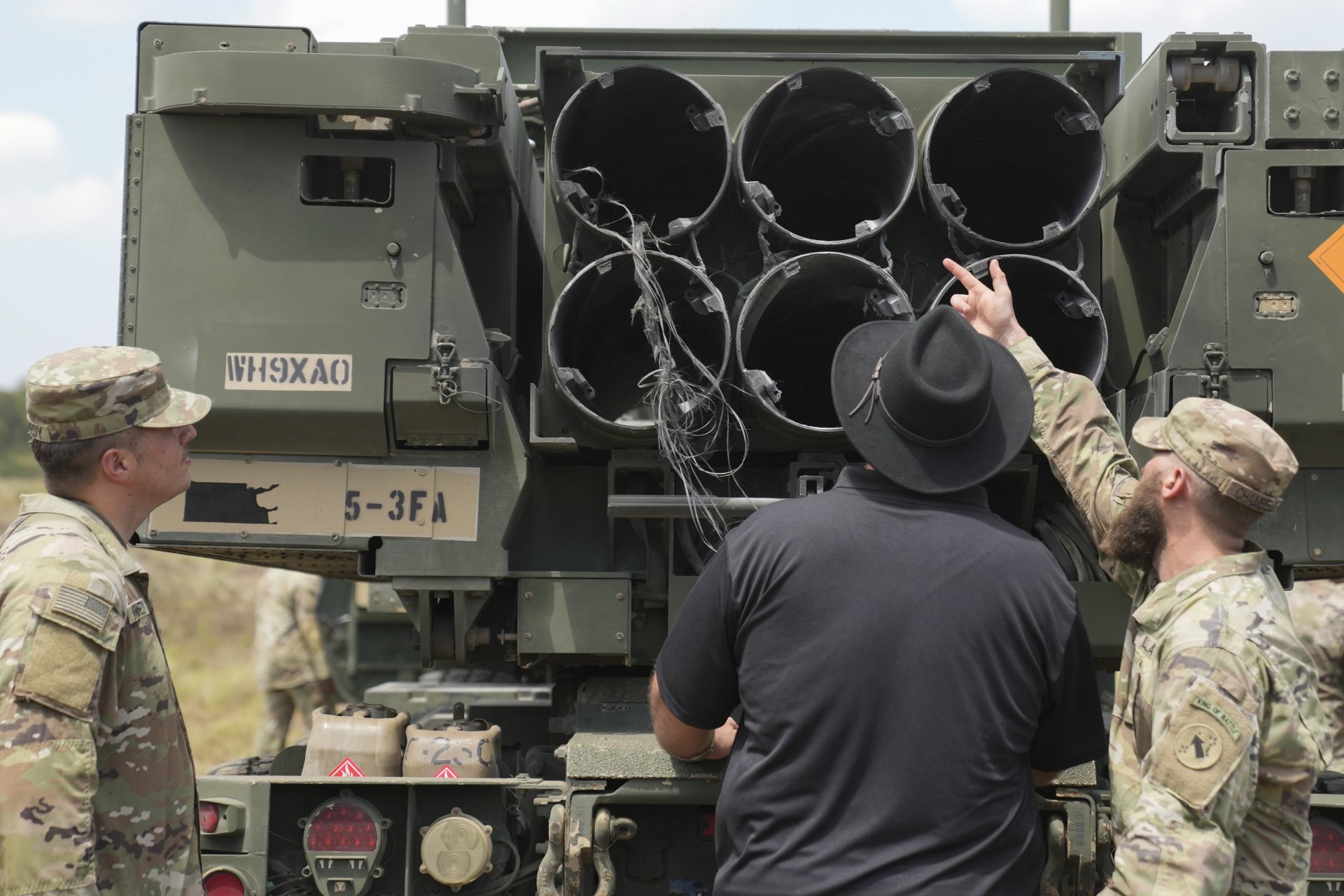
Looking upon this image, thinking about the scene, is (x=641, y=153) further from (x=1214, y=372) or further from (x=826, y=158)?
(x=1214, y=372)

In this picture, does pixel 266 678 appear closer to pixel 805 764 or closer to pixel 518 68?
pixel 518 68

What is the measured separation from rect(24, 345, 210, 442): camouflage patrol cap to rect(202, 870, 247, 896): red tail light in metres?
1.45

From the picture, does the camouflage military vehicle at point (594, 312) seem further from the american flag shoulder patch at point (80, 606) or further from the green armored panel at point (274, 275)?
the american flag shoulder patch at point (80, 606)

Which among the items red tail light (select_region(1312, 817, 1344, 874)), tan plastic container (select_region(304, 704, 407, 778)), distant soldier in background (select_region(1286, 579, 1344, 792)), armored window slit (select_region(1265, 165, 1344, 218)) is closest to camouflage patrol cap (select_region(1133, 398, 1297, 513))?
armored window slit (select_region(1265, 165, 1344, 218))

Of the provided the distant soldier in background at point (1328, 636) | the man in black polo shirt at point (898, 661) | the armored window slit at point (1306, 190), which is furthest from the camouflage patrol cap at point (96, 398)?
the distant soldier in background at point (1328, 636)

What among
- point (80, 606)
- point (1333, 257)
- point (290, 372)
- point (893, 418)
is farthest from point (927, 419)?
point (290, 372)

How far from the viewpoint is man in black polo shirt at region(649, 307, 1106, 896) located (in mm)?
2318

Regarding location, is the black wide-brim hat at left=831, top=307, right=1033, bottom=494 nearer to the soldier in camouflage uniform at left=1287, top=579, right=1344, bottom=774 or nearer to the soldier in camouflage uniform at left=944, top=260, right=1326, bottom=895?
the soldier in camouflage uniform at left=944, top=260, right=1326, bottom=895

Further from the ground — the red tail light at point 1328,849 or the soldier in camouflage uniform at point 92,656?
the soldier in camouflage uniform at point 92,656

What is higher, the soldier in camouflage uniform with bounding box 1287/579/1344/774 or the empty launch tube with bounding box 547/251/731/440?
the empty launch tube with bounding box 547/251/731/440

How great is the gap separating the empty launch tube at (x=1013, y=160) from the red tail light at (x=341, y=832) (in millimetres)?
2328

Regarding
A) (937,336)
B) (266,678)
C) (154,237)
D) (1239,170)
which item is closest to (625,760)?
(937,336)

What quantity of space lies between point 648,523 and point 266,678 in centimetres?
592

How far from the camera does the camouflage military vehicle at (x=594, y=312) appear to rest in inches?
140
